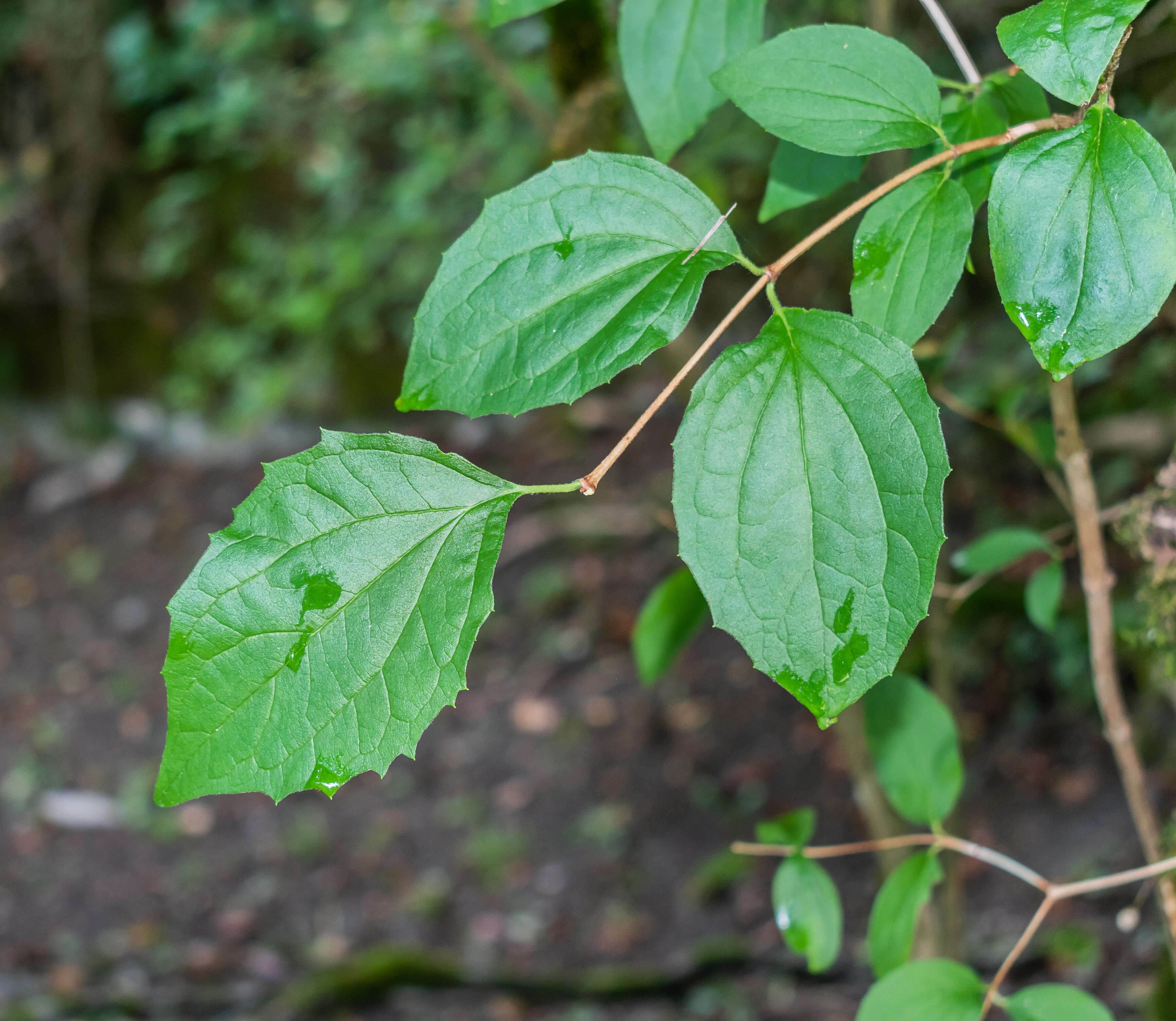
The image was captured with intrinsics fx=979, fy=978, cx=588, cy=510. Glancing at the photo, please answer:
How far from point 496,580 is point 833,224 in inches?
126

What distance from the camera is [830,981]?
2109 millimetres

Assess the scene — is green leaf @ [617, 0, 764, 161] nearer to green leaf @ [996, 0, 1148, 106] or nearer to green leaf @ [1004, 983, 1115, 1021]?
green leaf @ [996, 0, 1148, 106]

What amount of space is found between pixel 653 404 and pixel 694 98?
0.33 meters

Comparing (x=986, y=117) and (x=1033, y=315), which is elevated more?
(x=986, y=117)

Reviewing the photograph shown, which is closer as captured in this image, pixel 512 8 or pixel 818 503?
pixel 818 503

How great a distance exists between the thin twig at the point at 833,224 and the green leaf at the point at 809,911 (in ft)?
1.85

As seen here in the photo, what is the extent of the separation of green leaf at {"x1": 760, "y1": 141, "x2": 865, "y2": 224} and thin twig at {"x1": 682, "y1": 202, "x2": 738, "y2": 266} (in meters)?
0.13

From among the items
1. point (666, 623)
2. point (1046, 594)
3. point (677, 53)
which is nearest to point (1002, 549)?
point (1046, 594)

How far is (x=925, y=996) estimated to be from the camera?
82 cm

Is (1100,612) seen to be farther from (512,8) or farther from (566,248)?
(512,8)

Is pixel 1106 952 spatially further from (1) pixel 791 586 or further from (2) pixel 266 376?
(2) pixel 266 376

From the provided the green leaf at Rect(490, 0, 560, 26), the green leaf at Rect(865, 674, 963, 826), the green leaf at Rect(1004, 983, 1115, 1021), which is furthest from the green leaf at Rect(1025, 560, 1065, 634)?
the green leaf at Rect(490, 0, 560, 26)

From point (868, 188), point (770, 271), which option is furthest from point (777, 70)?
point (868, 188)

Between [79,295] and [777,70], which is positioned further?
[79,295]
